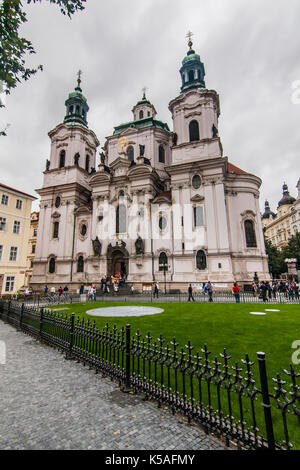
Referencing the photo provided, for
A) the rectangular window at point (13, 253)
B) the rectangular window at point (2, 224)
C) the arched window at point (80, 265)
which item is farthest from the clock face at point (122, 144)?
the rectangular window at point (13, 253)

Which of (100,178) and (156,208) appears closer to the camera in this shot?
(156,208)

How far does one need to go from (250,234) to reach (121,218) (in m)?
17.0

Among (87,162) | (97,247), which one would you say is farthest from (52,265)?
(87,162)

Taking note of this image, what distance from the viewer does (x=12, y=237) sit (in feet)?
90.6

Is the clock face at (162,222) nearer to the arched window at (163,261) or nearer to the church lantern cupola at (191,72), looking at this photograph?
the arched window at (163,261)

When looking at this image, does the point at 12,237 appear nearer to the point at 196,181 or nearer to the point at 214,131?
the point at 196,181

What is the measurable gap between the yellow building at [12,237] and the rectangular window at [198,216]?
68.2 feet

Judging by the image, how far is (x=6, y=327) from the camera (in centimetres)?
1177

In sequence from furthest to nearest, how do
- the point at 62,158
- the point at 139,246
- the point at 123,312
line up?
the point at 62,158 < the point at 139,246 < the point at 123,312

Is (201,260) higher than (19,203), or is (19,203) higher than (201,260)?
(19,203)

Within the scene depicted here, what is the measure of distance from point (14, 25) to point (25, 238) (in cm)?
2642

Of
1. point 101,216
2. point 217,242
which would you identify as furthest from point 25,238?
point 217,242

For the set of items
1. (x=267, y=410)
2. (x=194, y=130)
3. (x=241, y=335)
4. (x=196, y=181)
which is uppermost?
(x=194, y=130)
